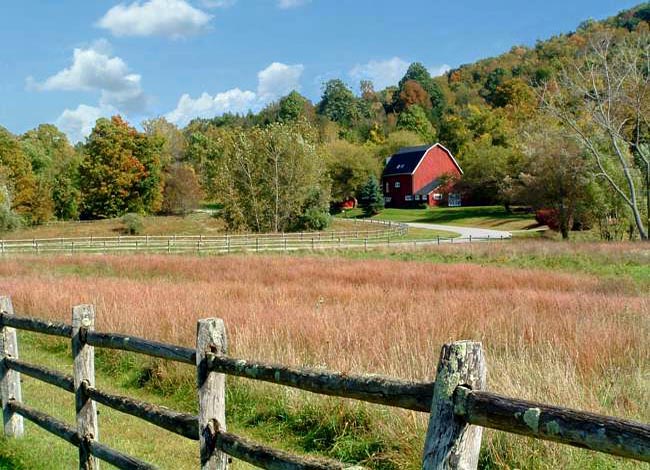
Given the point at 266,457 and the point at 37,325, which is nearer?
the point at 266,457

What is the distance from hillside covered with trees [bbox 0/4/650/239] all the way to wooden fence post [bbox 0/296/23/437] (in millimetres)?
35217

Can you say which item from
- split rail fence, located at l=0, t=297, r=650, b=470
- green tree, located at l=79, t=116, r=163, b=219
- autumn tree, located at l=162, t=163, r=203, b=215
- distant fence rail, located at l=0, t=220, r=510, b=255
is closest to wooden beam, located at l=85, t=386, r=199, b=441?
split rail fence, located at l=0, t=297, r=650, b=470

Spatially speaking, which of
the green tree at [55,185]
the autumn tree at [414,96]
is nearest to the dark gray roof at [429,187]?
the green tree at [55,185]

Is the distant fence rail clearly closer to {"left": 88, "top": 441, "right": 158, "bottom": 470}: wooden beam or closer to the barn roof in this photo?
{"left": 88, "top": 441, "right": 158, "bottom": 470}: wooden beam

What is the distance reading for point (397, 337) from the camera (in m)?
8.22

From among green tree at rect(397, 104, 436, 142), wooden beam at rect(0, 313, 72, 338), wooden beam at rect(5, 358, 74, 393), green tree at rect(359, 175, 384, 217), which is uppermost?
green tree at rect(397, 104, 436, 142)

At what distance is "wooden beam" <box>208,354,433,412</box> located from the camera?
8.70ft

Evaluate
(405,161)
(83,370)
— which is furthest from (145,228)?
(83,370)

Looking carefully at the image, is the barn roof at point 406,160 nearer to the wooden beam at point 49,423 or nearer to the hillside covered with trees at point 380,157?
the hillside covered with trees at point 380,157

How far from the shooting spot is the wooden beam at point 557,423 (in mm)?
1972

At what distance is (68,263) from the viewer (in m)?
26.3

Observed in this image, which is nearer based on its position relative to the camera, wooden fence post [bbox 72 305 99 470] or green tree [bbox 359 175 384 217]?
wooden fence post [bbox 72 305 99 470]

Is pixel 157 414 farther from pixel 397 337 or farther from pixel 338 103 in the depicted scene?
pixel 338 103

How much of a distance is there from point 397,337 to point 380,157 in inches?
3746
